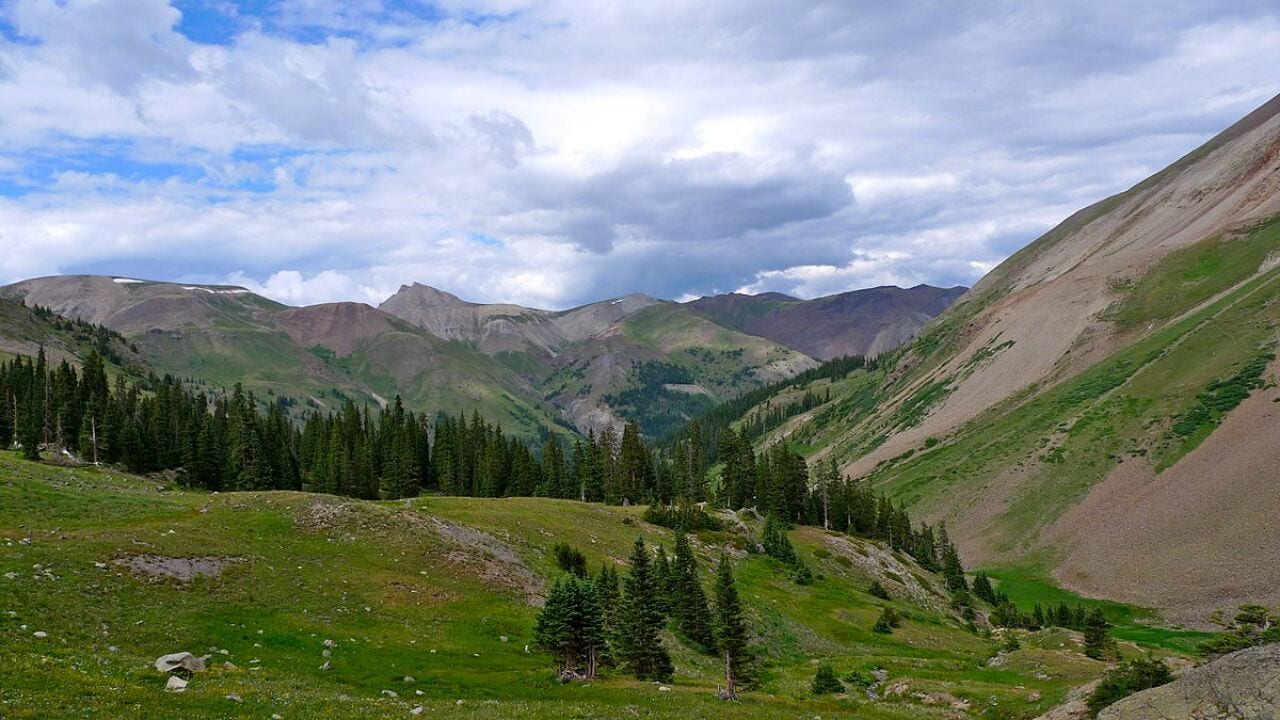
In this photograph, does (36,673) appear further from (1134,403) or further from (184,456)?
(1134,403)

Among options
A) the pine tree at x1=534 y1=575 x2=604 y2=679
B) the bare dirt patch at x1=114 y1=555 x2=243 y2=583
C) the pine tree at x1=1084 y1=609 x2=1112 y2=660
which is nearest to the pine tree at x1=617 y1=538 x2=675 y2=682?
the pine tree at x1=534 y1=575 x2=604 y2=679

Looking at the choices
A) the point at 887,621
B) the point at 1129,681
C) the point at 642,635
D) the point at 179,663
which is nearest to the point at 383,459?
the point at 887,621

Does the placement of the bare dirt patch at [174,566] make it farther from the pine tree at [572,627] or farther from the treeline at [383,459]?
the treeline at [383,459]

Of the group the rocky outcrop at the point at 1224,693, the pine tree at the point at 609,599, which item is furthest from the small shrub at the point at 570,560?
the rocky outcrop at the point at 1224,693

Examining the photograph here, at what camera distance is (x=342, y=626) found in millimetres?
41000

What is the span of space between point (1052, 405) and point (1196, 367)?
31.8 metres

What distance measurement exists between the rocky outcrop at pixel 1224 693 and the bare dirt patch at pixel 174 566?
48301mm

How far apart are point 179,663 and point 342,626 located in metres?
14.7

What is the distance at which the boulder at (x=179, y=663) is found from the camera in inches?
1031

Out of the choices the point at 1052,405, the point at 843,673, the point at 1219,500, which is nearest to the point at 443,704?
the point at 843,673

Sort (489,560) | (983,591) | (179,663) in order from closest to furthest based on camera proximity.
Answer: (179,663) → (489,560) → (983,591)

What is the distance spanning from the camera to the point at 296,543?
5294 centimetres

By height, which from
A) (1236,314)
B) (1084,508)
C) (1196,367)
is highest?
(1236,314)

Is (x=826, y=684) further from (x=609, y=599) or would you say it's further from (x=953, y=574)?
(x=953, y=574)
